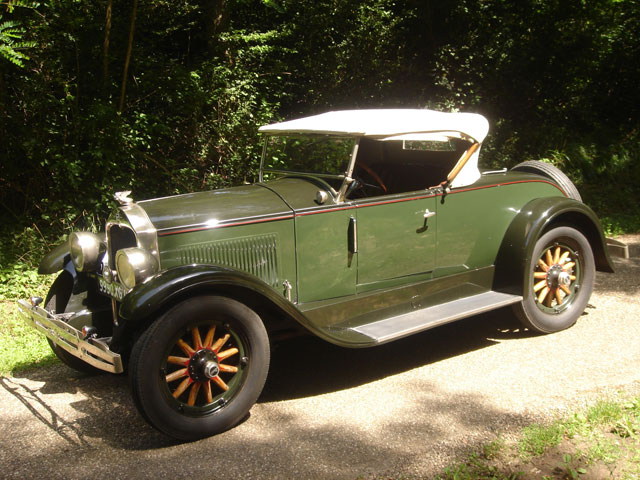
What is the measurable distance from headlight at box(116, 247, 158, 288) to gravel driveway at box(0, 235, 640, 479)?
0.90 m

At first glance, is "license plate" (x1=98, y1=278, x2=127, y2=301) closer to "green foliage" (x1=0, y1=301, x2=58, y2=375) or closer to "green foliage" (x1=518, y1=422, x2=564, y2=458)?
"green foliage" (x1=0, y1=301, x2=58, y2=375)

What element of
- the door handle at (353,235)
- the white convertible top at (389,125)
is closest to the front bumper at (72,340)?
the door handle at (353,235)

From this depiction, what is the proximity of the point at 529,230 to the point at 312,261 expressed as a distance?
1807 millimetres

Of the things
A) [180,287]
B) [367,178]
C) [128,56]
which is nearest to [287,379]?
[180,287]

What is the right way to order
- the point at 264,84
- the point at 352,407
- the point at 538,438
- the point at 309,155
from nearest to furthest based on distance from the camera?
the point at 538,438, the point at 352,407, the point at 309,155, the point at 264,84

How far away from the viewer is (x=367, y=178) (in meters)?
4.69

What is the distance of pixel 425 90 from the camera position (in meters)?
11.4

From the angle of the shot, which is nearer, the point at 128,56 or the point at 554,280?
the point at 554,280

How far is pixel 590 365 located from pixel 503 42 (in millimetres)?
8807

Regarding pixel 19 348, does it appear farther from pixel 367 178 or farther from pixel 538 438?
pixel 538 438

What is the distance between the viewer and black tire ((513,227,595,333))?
15.6ft

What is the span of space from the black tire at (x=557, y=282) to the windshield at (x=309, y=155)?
1713 mm

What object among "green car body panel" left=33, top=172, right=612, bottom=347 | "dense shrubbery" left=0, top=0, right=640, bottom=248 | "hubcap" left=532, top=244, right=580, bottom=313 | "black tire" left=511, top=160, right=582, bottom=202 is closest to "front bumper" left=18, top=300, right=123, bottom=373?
"green car body panel" left=33, top=172, right=612, bottom=347

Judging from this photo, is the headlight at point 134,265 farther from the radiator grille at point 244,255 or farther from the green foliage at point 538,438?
the green foliage at point 538,438
